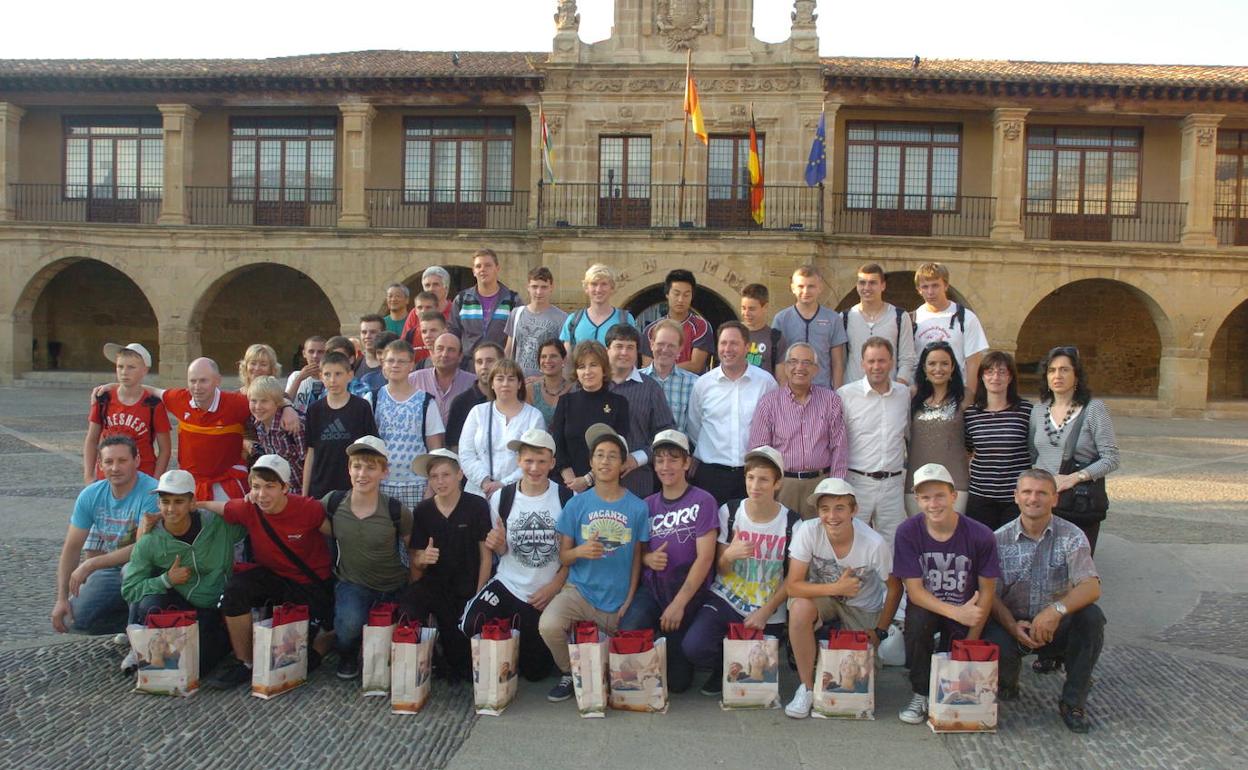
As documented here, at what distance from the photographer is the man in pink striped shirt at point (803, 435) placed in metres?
5.62

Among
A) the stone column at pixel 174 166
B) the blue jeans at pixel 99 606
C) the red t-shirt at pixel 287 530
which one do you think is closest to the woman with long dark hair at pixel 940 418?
the red t-shirt at pixel 287 530

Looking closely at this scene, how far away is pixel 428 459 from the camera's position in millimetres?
5176

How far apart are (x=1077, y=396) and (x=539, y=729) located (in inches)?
145

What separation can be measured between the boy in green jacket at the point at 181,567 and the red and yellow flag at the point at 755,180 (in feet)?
51.5

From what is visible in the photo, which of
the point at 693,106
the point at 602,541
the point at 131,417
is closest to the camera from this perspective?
the point at 602,541

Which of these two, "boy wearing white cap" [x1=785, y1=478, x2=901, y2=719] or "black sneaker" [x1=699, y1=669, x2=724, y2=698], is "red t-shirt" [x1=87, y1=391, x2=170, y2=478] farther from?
"boy wearing white cap" [x1=785, y1=478, x2=901, y2=719]

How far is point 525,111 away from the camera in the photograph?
74.0ft

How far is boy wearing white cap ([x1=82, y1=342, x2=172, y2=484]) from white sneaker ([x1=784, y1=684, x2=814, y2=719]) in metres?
3.91

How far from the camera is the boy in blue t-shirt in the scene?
16.2ft

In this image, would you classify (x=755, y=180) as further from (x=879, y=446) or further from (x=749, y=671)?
(x=749, y=671)

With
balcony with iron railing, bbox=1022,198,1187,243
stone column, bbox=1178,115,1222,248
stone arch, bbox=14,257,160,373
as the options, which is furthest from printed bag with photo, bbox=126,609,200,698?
stone arch, bbox=14,257,160,373

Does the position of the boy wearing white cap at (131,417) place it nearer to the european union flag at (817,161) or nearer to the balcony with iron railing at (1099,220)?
the european union flag at (817,161)

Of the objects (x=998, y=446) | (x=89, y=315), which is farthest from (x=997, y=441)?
(x=89, y=315)

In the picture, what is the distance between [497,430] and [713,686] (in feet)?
6.08
